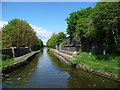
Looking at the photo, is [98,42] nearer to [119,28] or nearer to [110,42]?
[110,42]

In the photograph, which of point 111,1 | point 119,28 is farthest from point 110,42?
point 111,1

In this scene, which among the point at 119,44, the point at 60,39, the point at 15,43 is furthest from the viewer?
the point at 60,39

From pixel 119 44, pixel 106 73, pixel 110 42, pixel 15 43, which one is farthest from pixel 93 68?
pixel 15 43

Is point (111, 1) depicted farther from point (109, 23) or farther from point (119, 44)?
point (119, 44)

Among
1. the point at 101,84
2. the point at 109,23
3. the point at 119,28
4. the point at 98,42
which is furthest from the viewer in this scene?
the point at 98,42

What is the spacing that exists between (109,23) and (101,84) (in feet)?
19.5

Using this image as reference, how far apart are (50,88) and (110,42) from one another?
430 inches

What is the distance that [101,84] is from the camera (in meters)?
9.32

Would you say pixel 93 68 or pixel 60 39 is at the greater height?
pixel 60 39

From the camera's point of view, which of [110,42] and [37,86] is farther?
[110,42]

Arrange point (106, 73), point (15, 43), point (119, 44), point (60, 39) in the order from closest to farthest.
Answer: point (106, 73) < point (119, 44) < point (15, 43) < point (60, 39)

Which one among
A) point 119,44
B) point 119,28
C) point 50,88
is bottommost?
point 50,88

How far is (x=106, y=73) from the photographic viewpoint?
11.1m

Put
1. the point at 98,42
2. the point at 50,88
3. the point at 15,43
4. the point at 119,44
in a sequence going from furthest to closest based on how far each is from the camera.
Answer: the point at 15,43 < the point at 98,42 < the point at 119,44 < the point at 50,88
